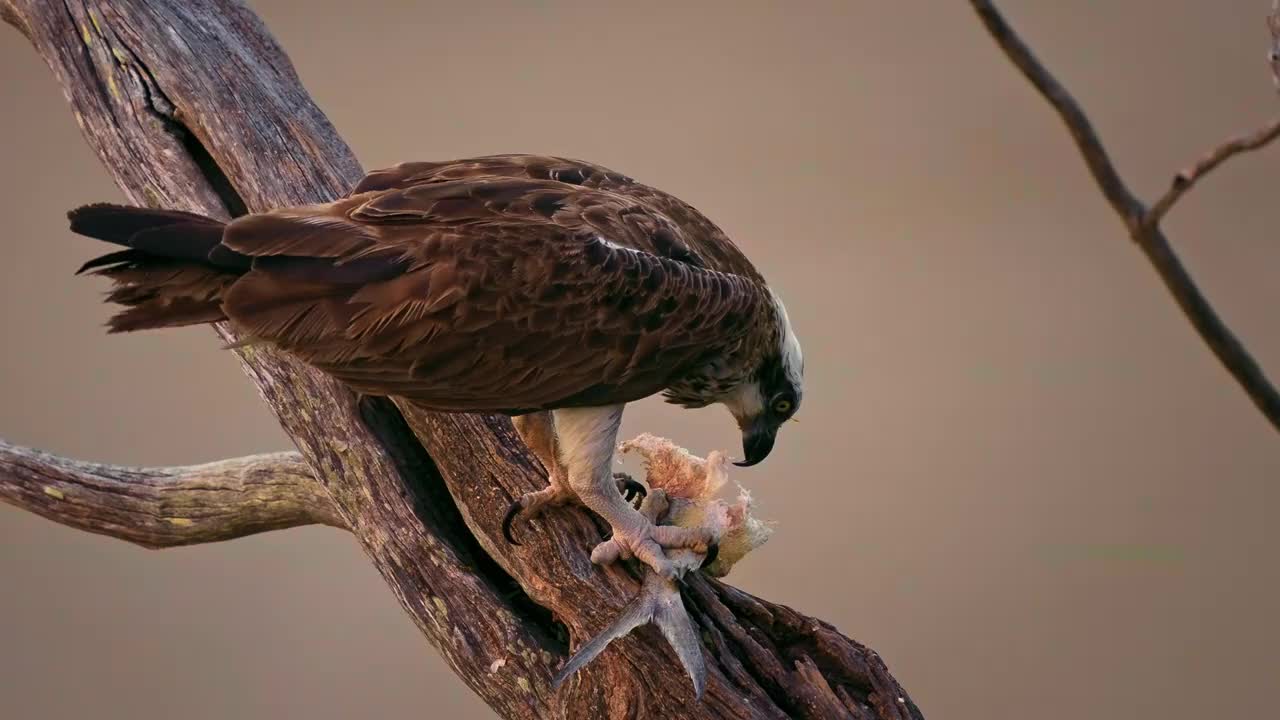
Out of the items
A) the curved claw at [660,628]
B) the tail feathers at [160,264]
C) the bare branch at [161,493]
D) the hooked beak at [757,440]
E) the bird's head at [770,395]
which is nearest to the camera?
the tail feathers at [160,264]

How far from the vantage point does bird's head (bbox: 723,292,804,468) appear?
2.71 meters

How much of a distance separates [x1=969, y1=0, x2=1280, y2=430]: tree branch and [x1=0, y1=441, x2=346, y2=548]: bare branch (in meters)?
2.32

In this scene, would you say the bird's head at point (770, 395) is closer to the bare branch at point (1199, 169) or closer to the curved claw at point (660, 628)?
the curved claw at point (660, 628)

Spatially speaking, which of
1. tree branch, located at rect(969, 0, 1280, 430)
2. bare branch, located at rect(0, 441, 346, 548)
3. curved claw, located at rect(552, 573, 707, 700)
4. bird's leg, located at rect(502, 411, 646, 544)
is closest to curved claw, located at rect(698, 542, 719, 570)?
curved claw, located at rect(552, 573, 707, 700)

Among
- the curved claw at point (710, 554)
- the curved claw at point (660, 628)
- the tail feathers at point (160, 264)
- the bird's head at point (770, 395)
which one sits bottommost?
the curved claw at point (660, 628)

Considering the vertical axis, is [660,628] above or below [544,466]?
below

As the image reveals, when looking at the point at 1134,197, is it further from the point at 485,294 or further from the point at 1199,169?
the point at 485,294

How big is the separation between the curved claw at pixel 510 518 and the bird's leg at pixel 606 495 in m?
0.13

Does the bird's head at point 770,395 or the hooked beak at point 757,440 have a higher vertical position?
the bird's head at point 770,395

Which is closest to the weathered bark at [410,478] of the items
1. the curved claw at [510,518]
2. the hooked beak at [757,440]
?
the curved claw at [510,518]

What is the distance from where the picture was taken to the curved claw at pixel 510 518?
253 cm

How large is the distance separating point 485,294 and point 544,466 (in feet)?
1.81

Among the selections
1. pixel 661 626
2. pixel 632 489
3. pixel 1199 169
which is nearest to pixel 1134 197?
pixel 1199 169

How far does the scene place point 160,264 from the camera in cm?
216
